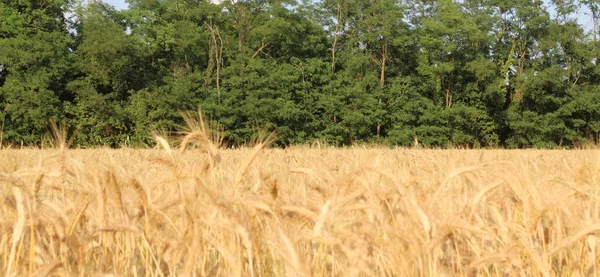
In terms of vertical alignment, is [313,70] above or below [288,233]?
above

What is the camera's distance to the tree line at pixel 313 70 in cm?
3062

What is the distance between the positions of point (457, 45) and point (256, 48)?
509 inches

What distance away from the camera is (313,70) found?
34.8 metres

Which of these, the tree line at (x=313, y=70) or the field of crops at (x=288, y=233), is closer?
the field of crops at (x=288, y=233)

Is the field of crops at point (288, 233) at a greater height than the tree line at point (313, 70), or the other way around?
the tree line at point (313, 70)

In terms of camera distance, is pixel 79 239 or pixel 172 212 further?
pixel 172 212

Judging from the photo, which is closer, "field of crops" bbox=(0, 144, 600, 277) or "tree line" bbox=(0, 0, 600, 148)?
"field of crops" bbox=(0, 144, 600, 277)

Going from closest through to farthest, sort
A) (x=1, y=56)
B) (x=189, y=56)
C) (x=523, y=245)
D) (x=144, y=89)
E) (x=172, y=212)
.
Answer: (x=523, y=245), (x=172, y=212), (x=1, y=56), (x=144, y=89), (x=189, y=56)

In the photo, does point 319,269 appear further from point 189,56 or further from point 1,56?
point 189,56

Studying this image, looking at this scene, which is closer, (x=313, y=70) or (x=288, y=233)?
(x=288, y=233)

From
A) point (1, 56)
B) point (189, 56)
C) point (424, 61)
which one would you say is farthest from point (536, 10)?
point (1, 56)

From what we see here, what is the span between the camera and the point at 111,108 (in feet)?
101

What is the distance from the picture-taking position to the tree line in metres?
30.6

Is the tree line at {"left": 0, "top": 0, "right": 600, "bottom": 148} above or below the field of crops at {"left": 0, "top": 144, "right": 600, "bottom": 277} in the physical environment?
above
